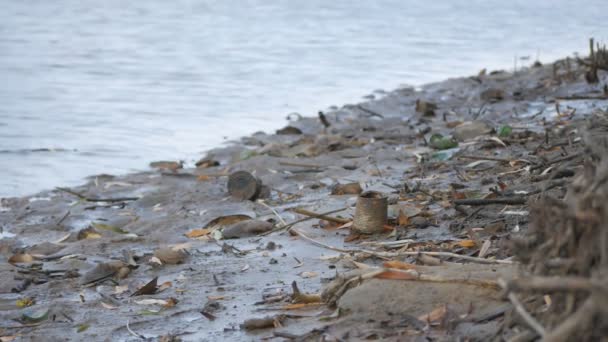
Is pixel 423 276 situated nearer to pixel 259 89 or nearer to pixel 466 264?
pixel 466 264

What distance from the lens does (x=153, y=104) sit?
1055 centimetres

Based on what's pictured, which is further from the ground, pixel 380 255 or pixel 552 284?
pixel 552 284

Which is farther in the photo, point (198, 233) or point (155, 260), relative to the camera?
point (198, 233)

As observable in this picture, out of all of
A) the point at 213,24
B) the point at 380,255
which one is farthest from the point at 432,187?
the point at 213,24

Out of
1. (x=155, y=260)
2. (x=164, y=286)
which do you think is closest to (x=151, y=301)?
(x=164, y=286)

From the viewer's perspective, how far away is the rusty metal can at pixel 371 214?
4.56m

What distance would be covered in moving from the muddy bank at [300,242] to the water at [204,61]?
129cm

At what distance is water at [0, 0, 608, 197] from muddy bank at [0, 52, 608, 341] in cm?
129

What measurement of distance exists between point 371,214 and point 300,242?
398mm

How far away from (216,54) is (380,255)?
10258 millimetres

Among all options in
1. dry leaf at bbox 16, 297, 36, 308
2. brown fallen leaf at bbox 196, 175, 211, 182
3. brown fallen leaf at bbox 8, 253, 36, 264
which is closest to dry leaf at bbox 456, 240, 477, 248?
dry leaf at bbox 16, 297, 36, 308

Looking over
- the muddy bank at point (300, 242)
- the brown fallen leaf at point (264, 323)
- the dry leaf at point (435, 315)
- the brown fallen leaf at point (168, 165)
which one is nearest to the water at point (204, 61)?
the brown fallen leaf at point (168, 165)

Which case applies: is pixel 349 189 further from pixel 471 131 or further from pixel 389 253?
pixel 471 131

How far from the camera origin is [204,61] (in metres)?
13.3
